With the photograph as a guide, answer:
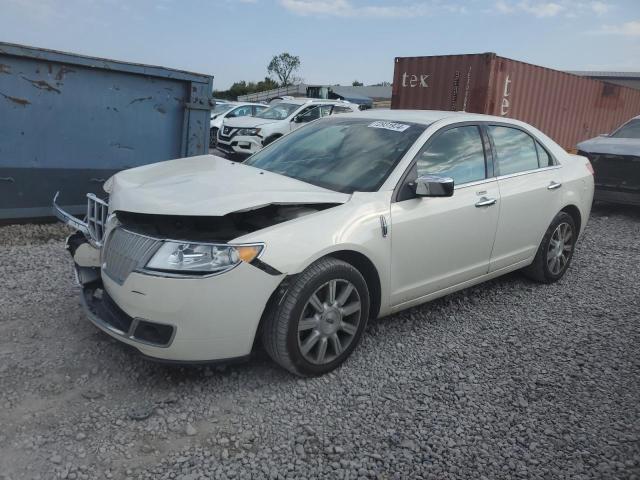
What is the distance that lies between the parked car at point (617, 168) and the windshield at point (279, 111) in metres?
7.53

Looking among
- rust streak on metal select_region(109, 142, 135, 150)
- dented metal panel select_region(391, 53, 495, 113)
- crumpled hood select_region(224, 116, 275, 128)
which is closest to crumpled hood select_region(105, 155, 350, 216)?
rust streak on metal select_region(109, 142, 135, 150)

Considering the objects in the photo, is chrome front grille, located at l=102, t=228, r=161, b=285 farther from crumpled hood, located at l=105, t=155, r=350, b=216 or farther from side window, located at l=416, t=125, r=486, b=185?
side window, located at l=416, t=125, r=486, b=185

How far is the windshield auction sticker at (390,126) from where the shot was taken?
3.84 metres

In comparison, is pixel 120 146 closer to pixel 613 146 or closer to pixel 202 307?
pixel 202 307

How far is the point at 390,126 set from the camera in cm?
391

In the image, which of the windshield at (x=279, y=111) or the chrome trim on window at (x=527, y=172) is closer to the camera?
the chrome trim on window at (x=527, y=172)

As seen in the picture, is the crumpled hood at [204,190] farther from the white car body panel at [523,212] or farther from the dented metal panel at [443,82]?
the dented metal panel at [443,82]

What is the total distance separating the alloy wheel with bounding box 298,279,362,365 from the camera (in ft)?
9.89

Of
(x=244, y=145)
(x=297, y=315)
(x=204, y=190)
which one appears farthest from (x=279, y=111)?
(x=297, y=315)

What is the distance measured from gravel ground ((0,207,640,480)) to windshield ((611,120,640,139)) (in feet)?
20.1

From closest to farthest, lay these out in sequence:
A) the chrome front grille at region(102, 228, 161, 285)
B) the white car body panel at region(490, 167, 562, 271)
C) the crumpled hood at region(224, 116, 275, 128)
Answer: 1. the chrome front grille at region(102, 228, 161, 285)
2. the white car body panel at region(490, 167, 562, 271)
3. the crumpled hood at region(224, 116, 275, 128)

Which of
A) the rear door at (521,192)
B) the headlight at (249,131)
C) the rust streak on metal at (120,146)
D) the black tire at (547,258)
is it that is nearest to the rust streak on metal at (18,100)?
the rust streak on metal at (120,146)

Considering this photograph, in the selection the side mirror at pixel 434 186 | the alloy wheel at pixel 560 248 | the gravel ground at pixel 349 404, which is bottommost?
the gravel ground at pixel 349 404

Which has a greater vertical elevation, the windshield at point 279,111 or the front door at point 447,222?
the windshield at point 279,111
